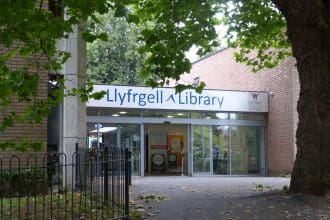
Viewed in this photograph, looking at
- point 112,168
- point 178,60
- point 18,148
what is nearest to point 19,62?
point 178,60

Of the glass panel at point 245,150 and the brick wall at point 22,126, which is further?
the glass panel at point 245,150

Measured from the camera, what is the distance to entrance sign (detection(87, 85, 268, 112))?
2472 centimetres

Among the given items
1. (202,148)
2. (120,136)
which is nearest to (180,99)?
(202,148)

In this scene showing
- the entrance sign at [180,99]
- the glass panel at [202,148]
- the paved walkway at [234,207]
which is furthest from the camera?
the glass panel at [202,148]

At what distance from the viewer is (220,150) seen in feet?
91.8

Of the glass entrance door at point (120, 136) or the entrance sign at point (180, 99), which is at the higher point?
the entrance sign at point (180, 99)

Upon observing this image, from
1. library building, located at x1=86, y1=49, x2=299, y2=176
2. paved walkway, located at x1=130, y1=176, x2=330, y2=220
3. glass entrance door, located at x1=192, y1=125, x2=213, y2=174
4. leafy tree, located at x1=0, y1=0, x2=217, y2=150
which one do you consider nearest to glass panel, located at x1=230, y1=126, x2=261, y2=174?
library building, located at x1=86, y1=49, x2=299, y2=176

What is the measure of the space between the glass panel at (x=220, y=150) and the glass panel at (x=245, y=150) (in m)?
0.31

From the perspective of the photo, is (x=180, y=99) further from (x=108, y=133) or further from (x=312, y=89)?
(x=312, y=89)

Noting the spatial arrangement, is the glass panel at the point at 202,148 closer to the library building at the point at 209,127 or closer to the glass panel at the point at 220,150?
the library building at the point at 209,127

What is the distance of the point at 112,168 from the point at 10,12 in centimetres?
374

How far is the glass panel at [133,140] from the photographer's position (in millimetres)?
25766

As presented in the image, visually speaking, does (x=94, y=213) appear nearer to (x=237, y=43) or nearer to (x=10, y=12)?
(x=10, y=12)

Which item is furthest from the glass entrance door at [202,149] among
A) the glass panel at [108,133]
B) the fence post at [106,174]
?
the fence post at [106,174]
